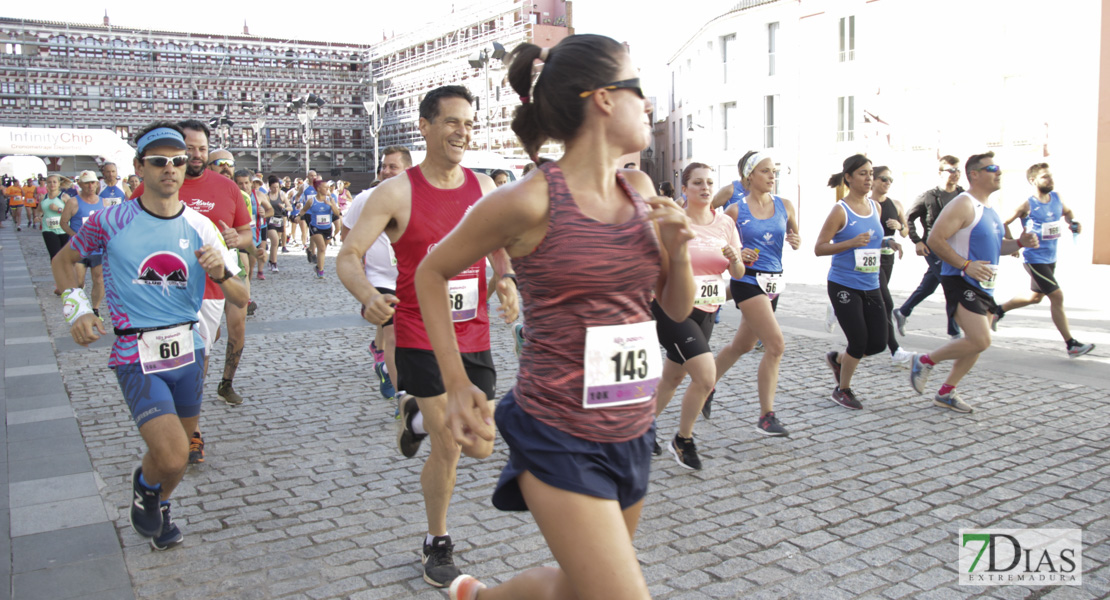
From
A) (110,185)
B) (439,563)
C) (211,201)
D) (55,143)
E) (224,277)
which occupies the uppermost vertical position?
(55,143)

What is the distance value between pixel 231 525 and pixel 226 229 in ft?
4.94

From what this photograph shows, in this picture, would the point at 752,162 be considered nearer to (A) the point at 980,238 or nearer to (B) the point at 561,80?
(A) the point at 980,238

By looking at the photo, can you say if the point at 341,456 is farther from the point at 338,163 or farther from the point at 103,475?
the point at 338,163

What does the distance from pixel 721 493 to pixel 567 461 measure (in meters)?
2.71

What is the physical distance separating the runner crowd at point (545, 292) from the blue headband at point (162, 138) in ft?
0.05

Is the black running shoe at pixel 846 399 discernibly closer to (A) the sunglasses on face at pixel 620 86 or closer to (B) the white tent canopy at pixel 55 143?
(A) the sunglasses on face at pixel 620 86

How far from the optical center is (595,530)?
82.0 inches

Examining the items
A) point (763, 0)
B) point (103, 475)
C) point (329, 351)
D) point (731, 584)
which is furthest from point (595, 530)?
point (763, 0)

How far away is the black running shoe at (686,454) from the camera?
16.6ft

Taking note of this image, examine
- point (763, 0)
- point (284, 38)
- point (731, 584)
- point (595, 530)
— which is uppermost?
point (284, 38)

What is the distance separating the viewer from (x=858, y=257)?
21.1 ft

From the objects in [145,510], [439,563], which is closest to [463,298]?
[439,563]

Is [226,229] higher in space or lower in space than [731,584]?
higher

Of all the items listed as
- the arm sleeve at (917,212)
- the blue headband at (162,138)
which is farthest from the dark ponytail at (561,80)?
the arm sleeve at (917,212)
